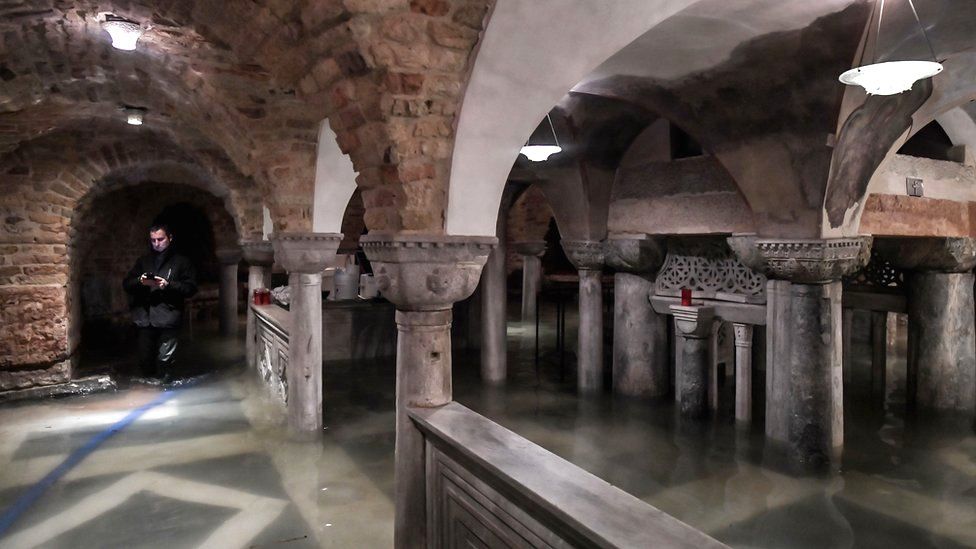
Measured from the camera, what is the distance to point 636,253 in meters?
7.50

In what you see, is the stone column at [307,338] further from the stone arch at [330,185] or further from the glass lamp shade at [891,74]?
the glass lamp shade at [891,74]

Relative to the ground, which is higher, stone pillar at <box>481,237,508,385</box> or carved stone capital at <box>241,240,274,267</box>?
carved stone capital at <box>241,240,274,267</box>

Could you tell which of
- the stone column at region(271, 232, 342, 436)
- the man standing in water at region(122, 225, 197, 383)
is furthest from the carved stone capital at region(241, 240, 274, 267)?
the stone column at region(271, 232, 342, 436)

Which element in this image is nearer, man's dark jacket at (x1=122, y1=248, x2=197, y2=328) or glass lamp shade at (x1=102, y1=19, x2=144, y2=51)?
glass lamp shade at (x1=102, y1=19, x2=144, y2=51)

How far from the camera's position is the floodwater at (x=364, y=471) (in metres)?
4.26

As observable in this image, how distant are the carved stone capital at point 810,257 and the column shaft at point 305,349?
405 cm

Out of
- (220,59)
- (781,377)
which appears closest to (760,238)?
(781,377)

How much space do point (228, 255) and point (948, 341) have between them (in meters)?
11.7

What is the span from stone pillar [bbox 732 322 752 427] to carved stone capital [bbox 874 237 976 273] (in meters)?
2.17

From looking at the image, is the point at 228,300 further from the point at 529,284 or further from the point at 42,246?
the point at 529,284

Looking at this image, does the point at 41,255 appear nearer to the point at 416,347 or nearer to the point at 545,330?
the point at 416,347

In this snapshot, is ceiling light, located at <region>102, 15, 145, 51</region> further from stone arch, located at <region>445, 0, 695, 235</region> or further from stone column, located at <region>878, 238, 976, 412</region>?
stone column, located at <region>878, 238, 976, 412</region>

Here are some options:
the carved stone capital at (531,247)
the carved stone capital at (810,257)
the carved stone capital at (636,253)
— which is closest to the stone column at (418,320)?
the carved stone capital at (810,257)

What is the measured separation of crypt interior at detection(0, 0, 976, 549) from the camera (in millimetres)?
3094
